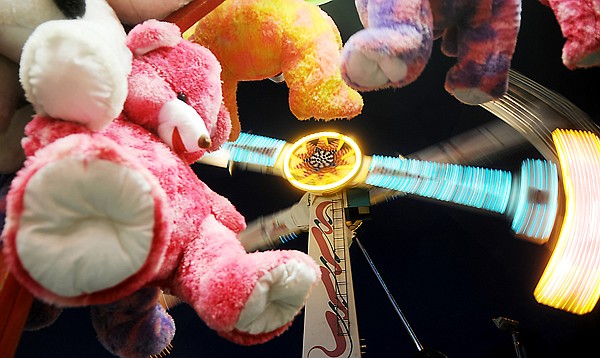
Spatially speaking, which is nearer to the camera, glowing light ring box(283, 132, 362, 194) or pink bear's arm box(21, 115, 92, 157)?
pink bear's arm box(21, 115, 92, 157)

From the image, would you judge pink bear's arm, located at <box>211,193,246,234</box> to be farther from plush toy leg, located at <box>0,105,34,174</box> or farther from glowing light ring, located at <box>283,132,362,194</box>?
glowing light ring, located at <box>283,132,362,194</box>

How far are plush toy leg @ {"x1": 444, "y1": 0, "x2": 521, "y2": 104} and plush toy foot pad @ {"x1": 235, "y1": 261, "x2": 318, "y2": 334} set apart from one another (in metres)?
0.43

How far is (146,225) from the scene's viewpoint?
398mm

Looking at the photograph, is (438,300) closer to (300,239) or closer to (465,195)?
(300,239)

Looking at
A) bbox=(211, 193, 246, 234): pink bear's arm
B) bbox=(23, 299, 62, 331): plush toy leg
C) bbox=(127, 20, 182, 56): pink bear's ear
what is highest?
bbox=(127, 20, 182, 56): pink bear's ear

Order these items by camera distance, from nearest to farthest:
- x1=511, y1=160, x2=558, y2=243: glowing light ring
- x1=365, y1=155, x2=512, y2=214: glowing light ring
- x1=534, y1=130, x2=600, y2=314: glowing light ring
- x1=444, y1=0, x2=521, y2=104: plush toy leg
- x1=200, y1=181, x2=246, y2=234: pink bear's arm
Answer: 1. x1=200, y1=181, x2=246, y2=234: pink bear's arm
2. x1=444, y1=0, x2=521, y2=104: plush toy leg
3. x1=534, y1=130, x2=600, y2=314: glowing light ring
4. x1=511, y1=160, x2=558, y2=243: glowing light ring
5. x1=365, y1=155, x2=512, y2=214: glowing light ring

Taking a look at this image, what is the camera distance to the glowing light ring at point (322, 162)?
70.1 inches

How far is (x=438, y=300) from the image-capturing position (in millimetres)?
2264

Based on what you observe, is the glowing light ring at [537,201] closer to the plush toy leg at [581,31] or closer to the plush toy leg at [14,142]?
the plush toy leg at [581,31]

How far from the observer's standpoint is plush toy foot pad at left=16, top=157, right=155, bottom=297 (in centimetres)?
38

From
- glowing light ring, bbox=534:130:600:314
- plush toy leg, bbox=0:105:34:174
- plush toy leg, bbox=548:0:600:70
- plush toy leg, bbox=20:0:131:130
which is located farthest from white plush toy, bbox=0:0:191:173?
glowing light ring, bbox=534:130:600:314

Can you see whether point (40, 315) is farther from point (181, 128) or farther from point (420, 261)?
point (420, 261)

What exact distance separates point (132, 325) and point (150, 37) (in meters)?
0.37

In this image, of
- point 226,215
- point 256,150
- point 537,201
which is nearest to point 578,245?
point 537,201
